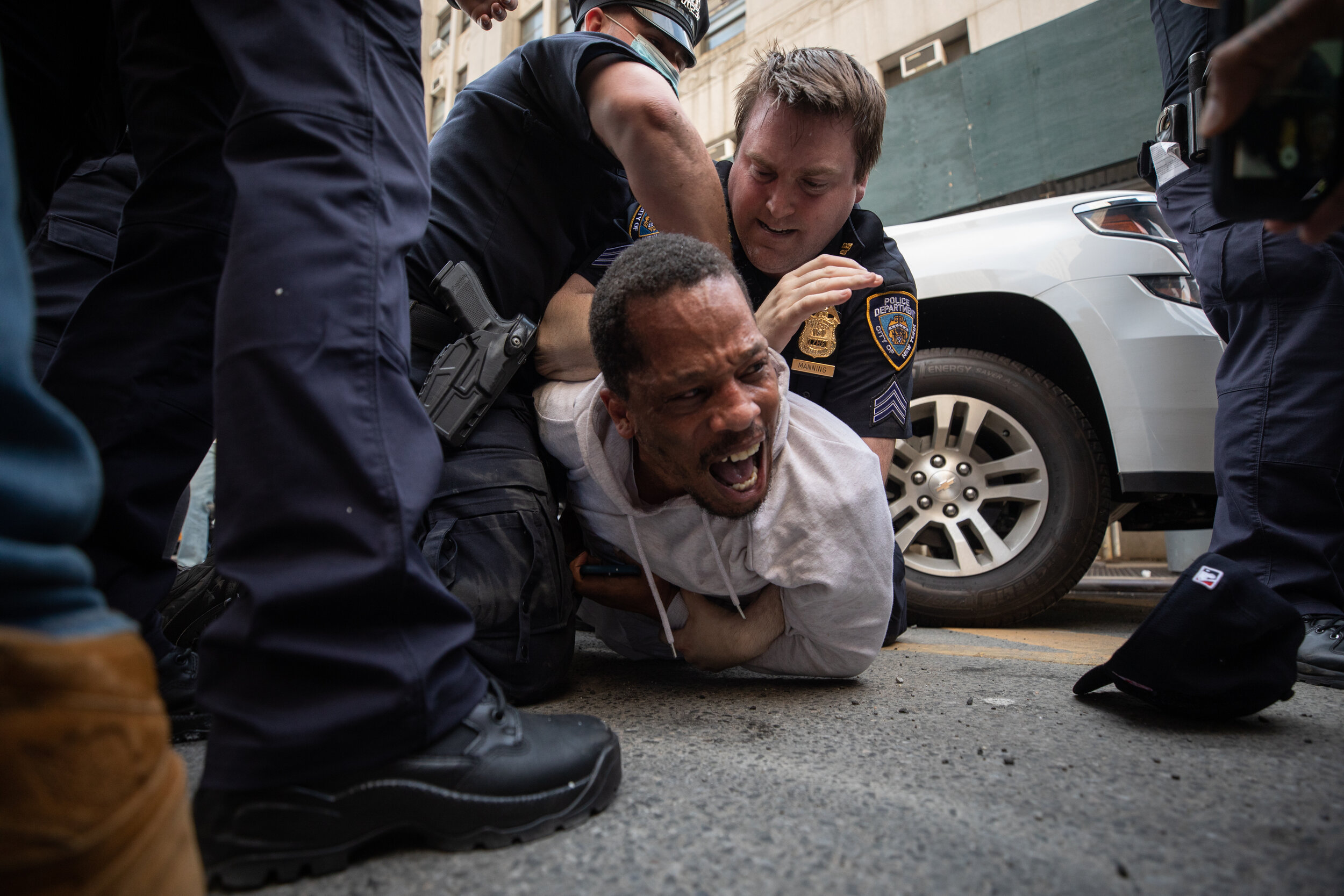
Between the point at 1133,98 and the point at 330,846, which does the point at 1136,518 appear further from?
the point at 1133,98

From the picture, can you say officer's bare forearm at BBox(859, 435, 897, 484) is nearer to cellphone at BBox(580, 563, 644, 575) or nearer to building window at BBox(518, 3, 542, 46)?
cellphone at BBox(580, 563, 644, 575)

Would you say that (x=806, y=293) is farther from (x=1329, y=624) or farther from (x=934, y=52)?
(x=934, y=52)

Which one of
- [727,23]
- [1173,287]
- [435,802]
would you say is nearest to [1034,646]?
[1173,287]

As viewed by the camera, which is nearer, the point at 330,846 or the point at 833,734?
the point at 330,846

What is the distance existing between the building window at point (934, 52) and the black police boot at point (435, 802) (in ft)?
28.6

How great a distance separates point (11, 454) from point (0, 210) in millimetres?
188

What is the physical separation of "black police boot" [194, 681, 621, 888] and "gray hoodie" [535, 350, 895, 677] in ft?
2.02

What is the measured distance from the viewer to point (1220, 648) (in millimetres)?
1158

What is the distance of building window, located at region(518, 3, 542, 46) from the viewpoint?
49.0 ft

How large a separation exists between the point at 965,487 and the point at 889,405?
566mm

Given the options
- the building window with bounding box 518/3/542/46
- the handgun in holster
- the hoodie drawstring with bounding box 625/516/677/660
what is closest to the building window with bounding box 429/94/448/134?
the building window with bounding box 518/3/542/46

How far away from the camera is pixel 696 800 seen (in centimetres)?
88

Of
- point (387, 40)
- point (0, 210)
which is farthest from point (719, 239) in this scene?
point (0, 210)

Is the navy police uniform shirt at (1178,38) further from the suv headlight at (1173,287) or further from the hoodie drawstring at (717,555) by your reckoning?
the hoodie drawstring at (717,555)
